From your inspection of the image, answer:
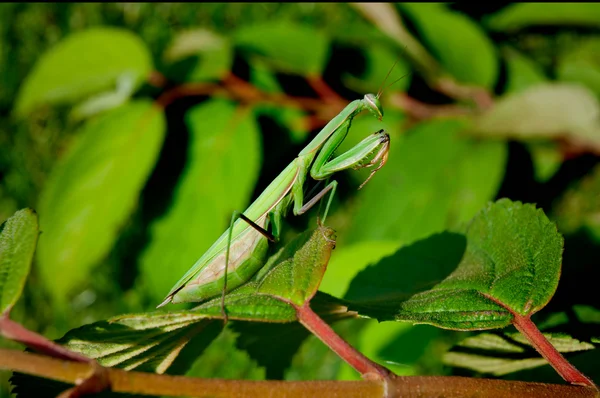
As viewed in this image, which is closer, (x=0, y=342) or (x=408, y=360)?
(x=408, y=360)

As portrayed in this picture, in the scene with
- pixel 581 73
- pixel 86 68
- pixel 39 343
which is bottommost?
pixel 581 73

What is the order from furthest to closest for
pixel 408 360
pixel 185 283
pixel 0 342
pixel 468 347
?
pixel 0 342, pixel 408 360, pixel 185 283, pixel 468 347

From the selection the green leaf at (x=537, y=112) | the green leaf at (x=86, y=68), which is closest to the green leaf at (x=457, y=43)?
the green leaf at (x=537, y=112)

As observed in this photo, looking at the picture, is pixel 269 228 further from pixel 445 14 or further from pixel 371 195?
pixel 445 14

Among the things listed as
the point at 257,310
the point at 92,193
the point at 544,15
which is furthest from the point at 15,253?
the point at 544,15

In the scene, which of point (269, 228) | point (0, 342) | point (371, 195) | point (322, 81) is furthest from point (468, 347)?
point (0, 342)

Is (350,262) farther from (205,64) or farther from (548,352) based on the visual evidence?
(205,64)

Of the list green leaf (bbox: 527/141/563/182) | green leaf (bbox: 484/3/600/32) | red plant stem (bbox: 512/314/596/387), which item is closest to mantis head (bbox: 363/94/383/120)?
red plant stem (bbox: 512/314/596/387)
